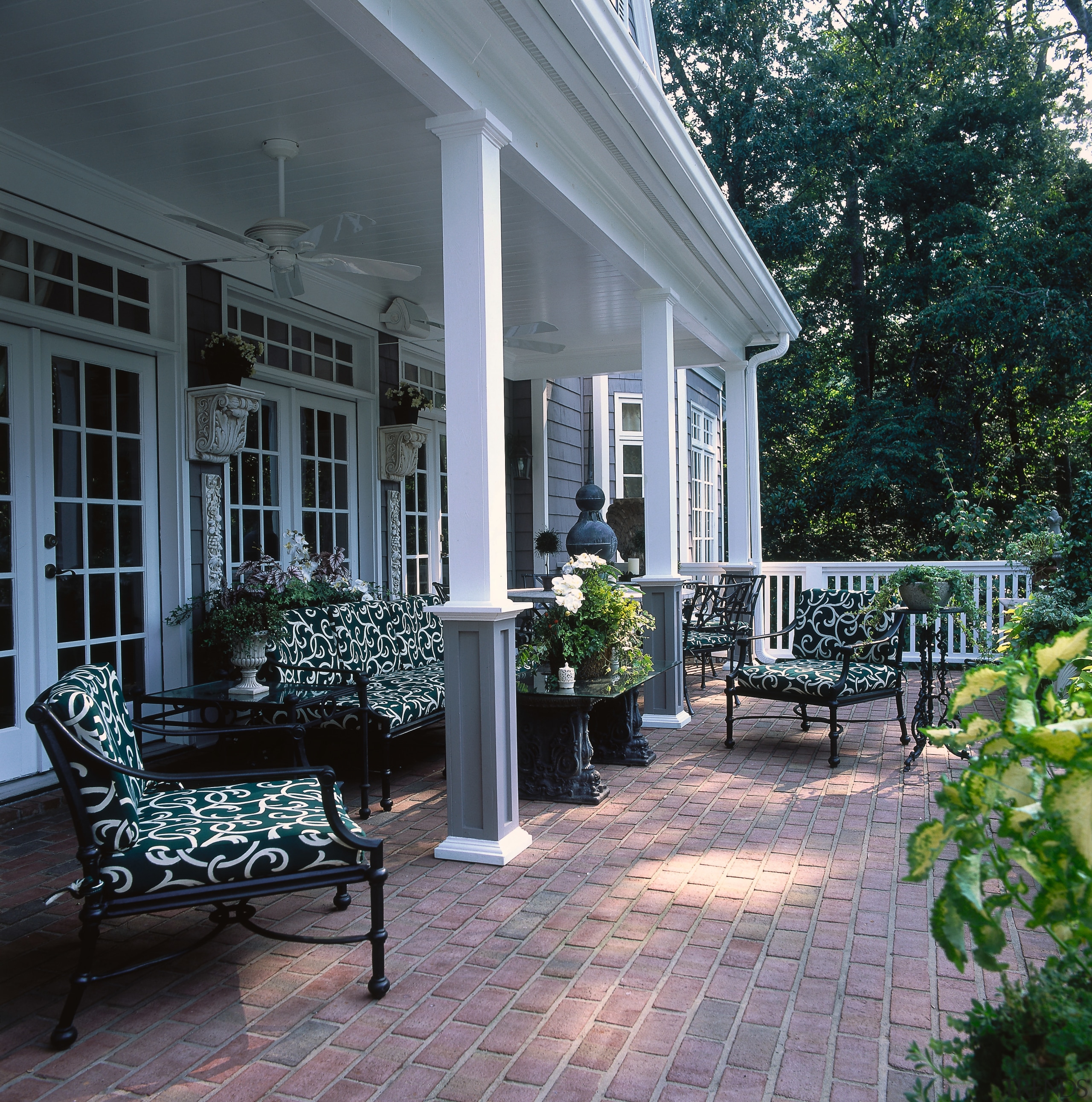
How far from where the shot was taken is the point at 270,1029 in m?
2.22

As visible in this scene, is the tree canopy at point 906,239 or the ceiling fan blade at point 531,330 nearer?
the ceiling fan blade at point 531,330

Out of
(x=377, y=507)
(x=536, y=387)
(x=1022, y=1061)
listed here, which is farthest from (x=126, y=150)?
(x=536, y=387)

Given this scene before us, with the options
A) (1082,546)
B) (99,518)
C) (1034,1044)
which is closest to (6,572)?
(99,518)

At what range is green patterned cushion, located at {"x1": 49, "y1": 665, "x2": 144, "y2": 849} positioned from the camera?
2229 millimetres

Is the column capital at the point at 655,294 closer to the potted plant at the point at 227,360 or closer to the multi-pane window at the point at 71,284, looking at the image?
the potted plant at the point at 227,360

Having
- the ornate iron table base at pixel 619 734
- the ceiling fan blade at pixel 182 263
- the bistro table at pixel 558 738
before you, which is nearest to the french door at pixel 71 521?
the ceiling fan blade at pixel 182 263

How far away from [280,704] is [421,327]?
3.60 meters

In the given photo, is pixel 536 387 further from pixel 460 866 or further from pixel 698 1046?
pixel 698 1046

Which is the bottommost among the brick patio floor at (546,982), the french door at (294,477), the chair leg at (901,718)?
the brick patio floor at (546,982)

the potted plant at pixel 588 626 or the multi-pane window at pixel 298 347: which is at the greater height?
the multi-pane window at pixel 298 347

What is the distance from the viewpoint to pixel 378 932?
2.40 meters

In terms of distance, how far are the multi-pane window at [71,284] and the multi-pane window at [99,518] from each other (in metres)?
0.27

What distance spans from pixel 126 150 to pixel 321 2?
189 cm

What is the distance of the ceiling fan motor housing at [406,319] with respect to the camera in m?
5.74
